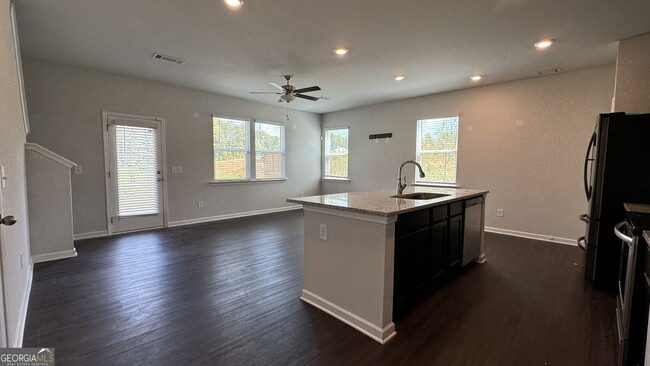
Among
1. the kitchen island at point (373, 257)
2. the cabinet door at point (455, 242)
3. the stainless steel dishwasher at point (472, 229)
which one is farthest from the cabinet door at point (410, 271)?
the stainless steel dishwasher at point (472, 229)

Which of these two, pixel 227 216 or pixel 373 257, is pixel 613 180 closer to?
pixel 373 257

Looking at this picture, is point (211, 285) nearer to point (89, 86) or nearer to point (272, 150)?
point (89, 86)

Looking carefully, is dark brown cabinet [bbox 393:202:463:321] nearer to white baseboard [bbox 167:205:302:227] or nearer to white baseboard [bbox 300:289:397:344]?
white baseboard [bbox 300:289:397:344]

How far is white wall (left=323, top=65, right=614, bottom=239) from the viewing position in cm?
427

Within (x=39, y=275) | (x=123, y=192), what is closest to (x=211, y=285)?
(x=39, y=275)

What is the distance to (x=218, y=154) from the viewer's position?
6.07 meters

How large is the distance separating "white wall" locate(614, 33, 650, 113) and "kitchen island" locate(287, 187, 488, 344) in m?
2.42

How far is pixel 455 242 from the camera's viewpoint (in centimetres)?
301

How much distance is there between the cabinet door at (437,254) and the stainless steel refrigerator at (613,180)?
59.8 inches

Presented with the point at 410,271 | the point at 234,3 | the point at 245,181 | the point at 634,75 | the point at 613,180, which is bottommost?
the point at 410,271

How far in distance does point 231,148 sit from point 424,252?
4964 mm

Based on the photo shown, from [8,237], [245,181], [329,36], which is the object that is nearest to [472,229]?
[329,36]

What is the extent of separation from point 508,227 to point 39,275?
21.6ft

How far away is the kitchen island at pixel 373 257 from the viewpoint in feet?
6.54
